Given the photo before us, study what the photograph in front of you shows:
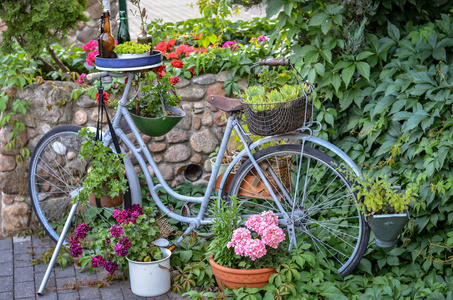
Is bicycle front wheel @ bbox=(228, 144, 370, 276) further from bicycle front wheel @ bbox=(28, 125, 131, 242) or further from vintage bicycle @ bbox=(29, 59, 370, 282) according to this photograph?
bicycle front wheel @ bbox=(28, 125, 131, 242)

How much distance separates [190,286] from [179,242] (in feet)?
1.16

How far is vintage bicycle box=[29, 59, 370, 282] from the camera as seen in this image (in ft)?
10.7

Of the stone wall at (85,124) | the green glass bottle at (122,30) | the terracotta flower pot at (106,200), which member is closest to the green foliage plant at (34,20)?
the stone wall at (85,124)

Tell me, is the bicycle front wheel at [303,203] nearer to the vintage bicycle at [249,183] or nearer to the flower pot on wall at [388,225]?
the vintage bicycle at [249,183]

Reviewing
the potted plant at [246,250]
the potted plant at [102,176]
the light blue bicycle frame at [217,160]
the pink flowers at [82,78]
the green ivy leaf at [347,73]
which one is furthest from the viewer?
the pink flowers at [82,78]

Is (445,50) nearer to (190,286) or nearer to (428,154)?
(428,154)

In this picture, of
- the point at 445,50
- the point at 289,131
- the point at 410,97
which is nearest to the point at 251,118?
the point at 289,131

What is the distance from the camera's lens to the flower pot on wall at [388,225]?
9.71 feet

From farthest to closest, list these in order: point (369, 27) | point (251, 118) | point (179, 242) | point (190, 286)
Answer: point (369, 27)
point (179, 242)
point (190, 286)
point (251, 118)

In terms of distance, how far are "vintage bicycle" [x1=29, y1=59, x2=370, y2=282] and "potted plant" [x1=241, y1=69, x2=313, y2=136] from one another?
67mm

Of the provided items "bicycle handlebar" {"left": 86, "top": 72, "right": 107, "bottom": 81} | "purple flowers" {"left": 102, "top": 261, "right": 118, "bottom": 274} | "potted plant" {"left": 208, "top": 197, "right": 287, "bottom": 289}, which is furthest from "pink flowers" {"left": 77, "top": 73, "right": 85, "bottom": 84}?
"potted plant" {"left": 208, "top": 197, "right": 287, "bottom": 289}

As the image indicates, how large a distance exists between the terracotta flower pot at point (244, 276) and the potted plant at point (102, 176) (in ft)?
2.55

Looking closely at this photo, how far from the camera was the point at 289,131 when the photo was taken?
314 cm

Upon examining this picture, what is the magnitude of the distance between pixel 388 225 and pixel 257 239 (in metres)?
0.73
